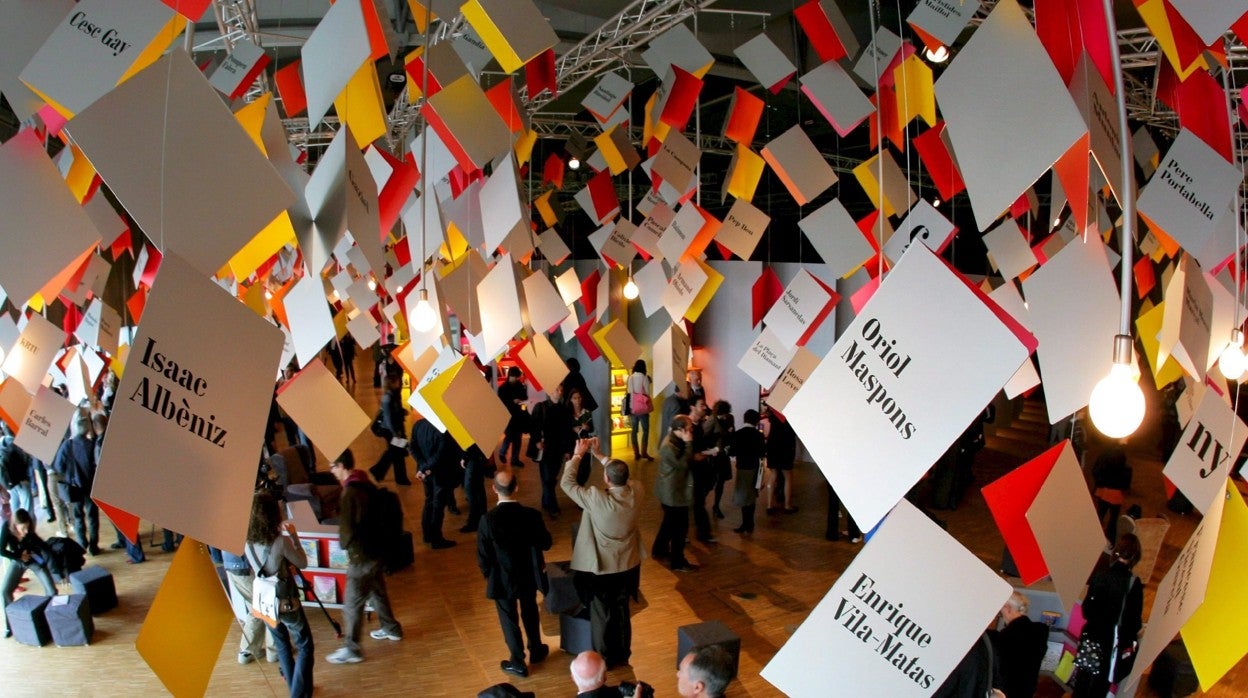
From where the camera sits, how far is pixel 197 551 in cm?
179

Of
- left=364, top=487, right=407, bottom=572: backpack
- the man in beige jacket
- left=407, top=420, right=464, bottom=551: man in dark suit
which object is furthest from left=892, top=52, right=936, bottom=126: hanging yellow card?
left=407, top=420, right=464, bottom=551: man in dark suit

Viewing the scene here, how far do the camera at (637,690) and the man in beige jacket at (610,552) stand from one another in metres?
1.49

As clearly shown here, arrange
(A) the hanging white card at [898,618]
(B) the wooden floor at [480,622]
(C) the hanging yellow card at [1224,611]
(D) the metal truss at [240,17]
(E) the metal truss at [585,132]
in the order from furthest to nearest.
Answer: (E) the metal truss at [585,132], (D) the metal truss at [240,17], (B) the wooden floor at [480,622], (C) the hanging yellow card at [1224,611], (A) the hanging white card at [898,618]

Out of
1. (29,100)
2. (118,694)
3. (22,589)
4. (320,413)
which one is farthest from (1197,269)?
(22,589)

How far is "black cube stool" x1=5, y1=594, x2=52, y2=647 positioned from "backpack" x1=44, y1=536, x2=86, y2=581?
247 millimetres

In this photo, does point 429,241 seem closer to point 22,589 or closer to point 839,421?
point 839,421

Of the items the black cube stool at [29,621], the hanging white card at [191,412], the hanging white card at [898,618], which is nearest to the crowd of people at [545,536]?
the black cube stool at [29,621]

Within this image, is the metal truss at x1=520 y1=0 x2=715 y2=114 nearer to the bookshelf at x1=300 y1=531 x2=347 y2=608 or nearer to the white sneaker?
the bookshelf at x1=300 y1=531 x2=347 y2=608

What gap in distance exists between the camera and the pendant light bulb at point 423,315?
A: 9.16 ft

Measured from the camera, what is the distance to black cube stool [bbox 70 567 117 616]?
5.29 m

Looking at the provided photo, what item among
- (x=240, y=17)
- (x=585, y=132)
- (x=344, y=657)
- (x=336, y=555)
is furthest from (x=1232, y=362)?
(x=585, y=132)

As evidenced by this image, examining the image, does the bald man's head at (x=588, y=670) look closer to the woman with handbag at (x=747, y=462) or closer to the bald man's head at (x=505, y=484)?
the bald man's head at (x=505, y=484)

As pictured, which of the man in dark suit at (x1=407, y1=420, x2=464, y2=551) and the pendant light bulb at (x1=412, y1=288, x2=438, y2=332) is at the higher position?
the pendant light bulb at (x1=412, y1=288, x2=438, y2=332)

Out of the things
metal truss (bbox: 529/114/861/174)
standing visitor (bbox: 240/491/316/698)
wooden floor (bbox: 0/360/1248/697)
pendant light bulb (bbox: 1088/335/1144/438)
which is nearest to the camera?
pendant light bulb (bbox: 1088/335/1144/438)
